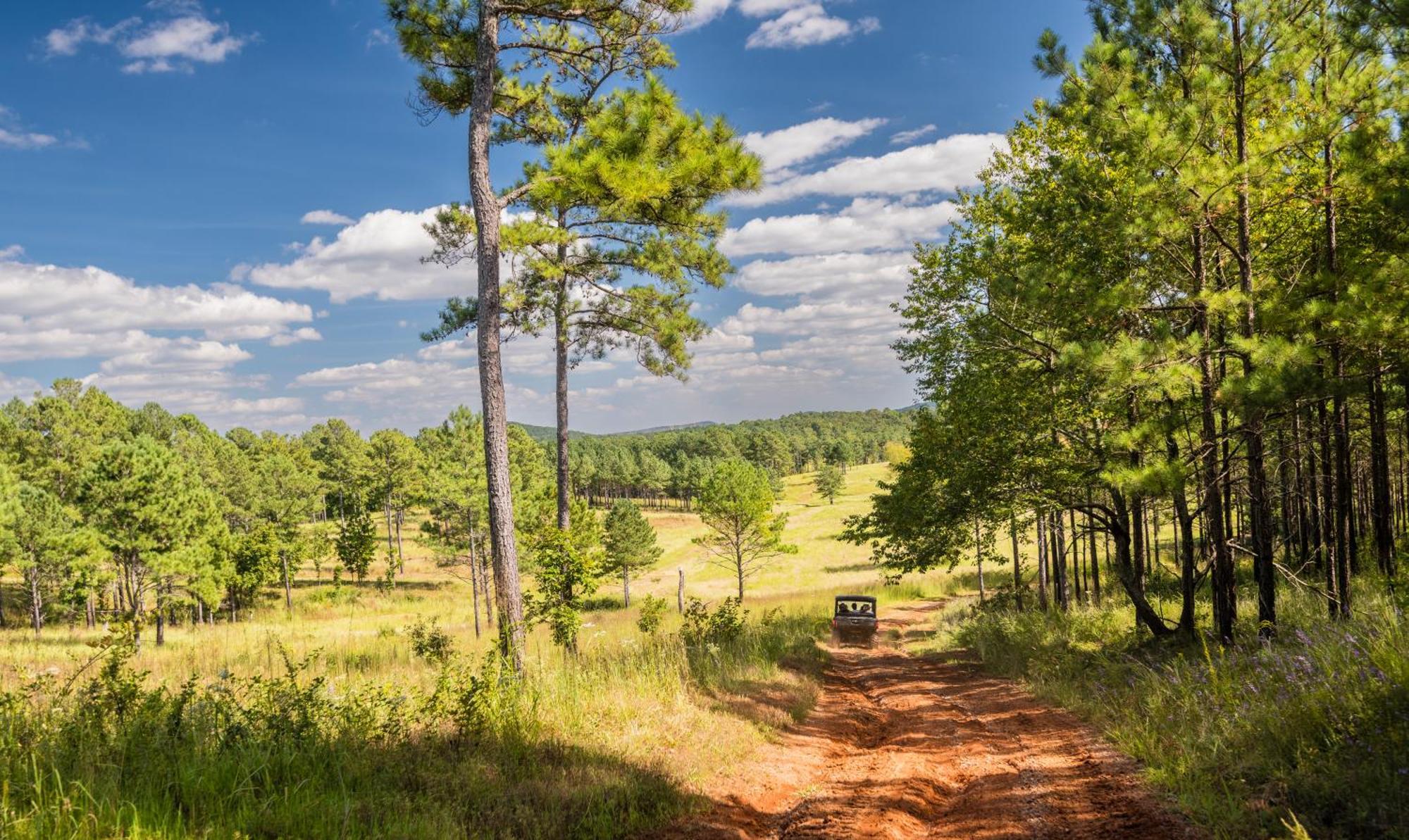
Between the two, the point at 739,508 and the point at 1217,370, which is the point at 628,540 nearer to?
the point at 739,508

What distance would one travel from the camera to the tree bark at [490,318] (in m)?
8.94

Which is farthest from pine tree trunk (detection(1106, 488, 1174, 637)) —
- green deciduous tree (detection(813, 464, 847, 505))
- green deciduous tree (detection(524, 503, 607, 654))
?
Answer: green deciduous tree (detection(813, 464, 847, 505))

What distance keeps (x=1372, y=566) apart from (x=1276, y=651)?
953cm

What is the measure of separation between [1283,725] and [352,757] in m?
7.45

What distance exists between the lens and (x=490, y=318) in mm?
9164

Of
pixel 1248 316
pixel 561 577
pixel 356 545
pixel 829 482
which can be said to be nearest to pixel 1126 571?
pixel 1248 316

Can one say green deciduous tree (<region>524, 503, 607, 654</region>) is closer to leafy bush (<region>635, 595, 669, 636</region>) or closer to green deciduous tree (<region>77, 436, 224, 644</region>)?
leafy bush (<region>635, 595, 669, 636</region>)

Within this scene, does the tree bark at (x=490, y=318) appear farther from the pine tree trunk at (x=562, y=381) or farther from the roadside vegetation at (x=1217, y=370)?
the roadside vegetation at (x=1217, y=370)

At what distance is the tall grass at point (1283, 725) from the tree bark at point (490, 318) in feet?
24.1

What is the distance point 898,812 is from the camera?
19.4 feet

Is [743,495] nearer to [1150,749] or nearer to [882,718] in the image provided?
[882,718]

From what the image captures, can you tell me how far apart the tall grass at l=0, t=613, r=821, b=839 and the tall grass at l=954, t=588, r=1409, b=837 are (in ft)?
13.4

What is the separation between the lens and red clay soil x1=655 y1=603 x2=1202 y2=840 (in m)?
5.49

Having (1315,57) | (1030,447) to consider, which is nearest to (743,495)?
(1030,447)
